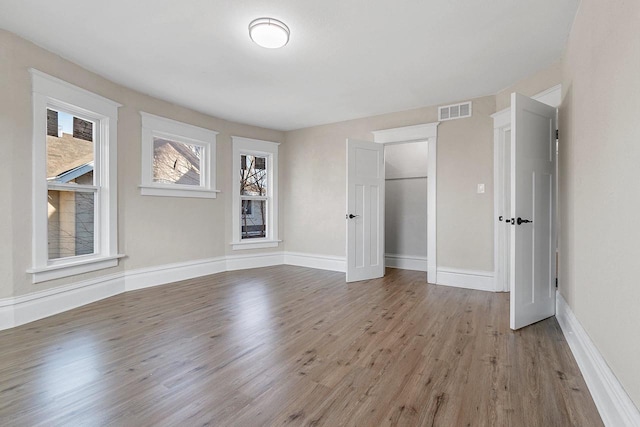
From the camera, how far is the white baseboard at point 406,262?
5157mm

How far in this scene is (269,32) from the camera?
92.4 inches

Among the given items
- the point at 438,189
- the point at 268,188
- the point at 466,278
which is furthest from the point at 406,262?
the point at 268,188

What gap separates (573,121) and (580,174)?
20.4 inches

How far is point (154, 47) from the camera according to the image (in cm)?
271

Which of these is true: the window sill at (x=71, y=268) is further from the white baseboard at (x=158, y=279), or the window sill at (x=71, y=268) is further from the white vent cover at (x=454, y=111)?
the white vent cover at (x=454, y=111)

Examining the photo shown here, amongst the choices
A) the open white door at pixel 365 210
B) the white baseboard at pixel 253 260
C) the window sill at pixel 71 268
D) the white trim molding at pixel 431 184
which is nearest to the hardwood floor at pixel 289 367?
the window sill at pixel 71 268

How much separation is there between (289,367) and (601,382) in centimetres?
169

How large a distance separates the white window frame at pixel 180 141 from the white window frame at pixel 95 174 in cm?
39

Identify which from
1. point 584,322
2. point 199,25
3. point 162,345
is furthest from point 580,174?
point 162,345

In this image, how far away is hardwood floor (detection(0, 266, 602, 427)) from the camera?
1491 mm

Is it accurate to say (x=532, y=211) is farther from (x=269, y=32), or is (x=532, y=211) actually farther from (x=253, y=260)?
(x=253, y=260)

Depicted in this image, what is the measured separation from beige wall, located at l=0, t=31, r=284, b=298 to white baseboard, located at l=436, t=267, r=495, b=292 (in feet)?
11.0

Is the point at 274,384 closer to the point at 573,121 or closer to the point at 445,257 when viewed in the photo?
the point at 573,121

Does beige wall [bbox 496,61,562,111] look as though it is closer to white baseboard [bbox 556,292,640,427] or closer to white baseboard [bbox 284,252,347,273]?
white baseboard [bbox 556,292,640,427]
